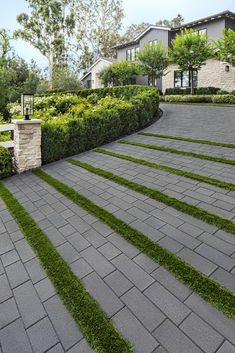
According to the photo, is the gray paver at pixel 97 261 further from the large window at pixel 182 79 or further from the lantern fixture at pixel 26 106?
the large window at pixel 182 79

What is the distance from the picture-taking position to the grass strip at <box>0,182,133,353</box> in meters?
2.00

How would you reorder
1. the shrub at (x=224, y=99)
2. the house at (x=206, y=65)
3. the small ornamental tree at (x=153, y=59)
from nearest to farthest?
the shrub at (x=224, y=99) < the house at (x=206, y=65) < the small ornamental tree at (x=153, y=59)

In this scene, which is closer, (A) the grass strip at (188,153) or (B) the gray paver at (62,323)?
(B) the gray paver at (62,323)

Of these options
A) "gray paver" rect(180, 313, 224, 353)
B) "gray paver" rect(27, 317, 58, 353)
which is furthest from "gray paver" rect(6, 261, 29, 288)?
"gray paver" rect(180, 313, 224, 353)

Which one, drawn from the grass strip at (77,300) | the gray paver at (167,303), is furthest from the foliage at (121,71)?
the gray paver at (167,303)

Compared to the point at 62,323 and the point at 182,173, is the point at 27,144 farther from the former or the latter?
the point at 62,323

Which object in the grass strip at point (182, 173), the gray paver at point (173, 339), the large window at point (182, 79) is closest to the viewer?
the gray paver at point (173, 339)

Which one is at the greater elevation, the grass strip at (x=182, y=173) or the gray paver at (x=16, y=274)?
the grass strip at (x=182, y=173)

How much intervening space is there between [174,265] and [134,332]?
93cm

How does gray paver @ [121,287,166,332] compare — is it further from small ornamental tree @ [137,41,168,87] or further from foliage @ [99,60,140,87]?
foliage @ [99,60,140,87]

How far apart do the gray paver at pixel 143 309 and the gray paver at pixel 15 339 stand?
0.97 metres

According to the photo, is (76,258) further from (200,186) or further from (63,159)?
(63,159)

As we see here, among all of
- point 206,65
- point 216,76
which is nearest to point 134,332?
point 216,76

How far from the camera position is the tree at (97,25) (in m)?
34.9
